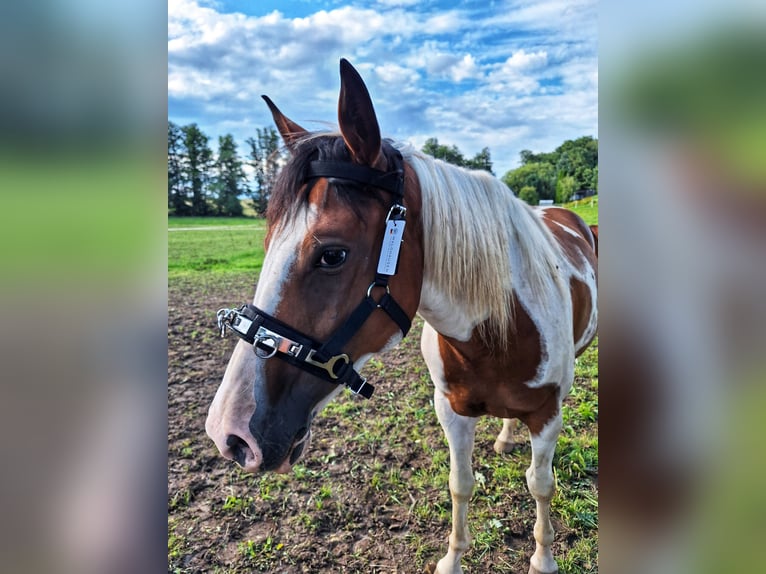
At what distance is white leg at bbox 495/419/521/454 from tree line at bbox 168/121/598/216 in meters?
1.59

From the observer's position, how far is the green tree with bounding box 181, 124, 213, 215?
3.59 meters

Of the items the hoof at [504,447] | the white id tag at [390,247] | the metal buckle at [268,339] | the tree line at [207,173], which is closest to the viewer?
the metal buckle at [268,339]

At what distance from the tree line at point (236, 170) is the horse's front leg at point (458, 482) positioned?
1313 mm

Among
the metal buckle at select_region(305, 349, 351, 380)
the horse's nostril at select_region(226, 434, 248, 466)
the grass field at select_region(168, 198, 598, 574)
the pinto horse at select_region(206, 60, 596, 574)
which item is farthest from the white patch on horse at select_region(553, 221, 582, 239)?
the horse's nostril at select_region(226, 434, 248, 466)

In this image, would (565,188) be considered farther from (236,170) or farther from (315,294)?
(236,170)

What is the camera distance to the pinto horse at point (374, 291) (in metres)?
1.11

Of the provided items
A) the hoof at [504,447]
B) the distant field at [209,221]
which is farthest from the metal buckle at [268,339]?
the distant field at [209,221]

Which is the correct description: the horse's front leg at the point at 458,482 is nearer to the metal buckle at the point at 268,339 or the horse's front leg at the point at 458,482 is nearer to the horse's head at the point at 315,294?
the horse's head at the point at 315,294

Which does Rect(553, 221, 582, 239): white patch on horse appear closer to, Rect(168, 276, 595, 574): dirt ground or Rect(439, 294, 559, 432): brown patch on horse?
Rect(439, 294, 559, 432): brown patch on horse
